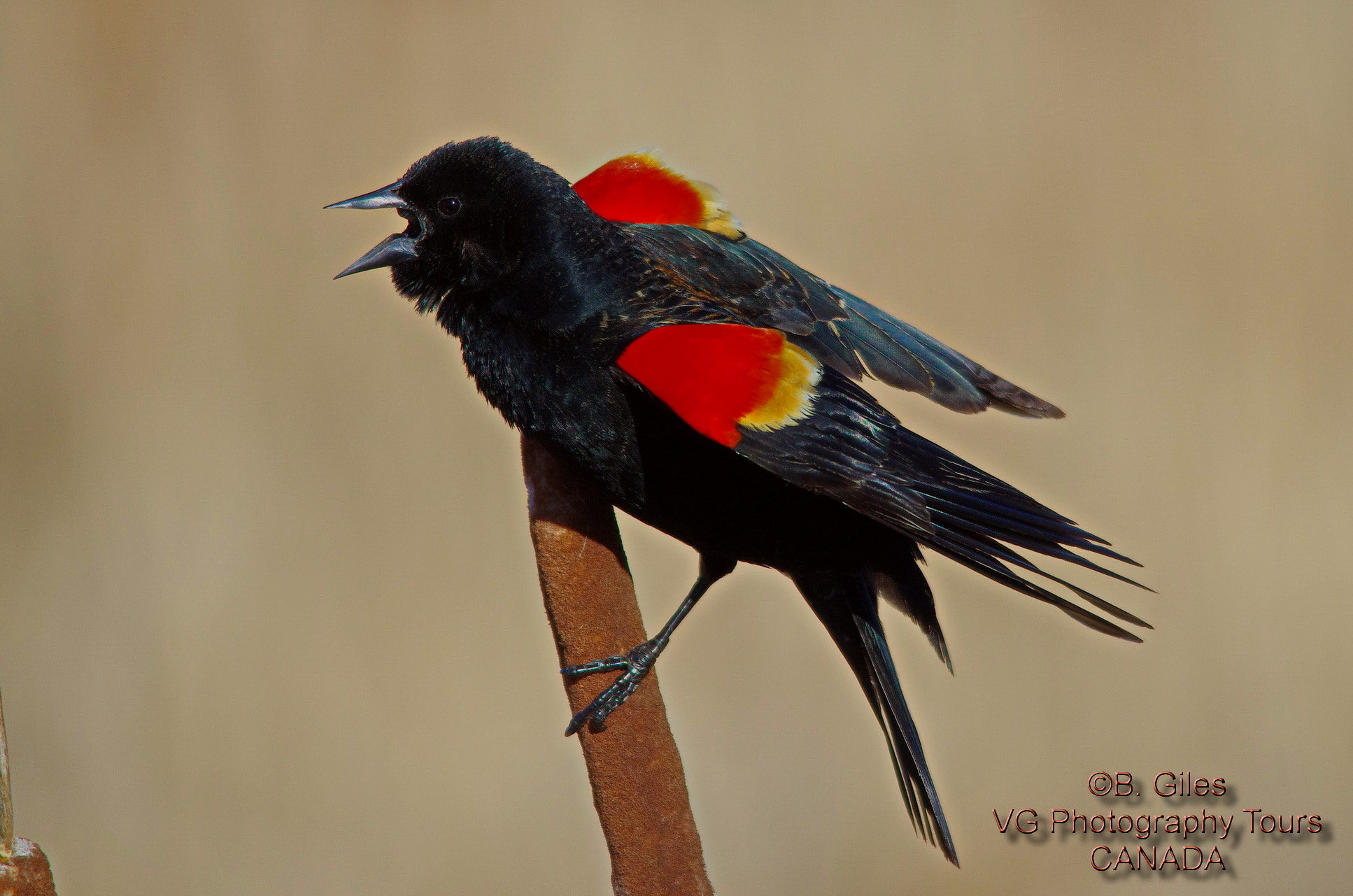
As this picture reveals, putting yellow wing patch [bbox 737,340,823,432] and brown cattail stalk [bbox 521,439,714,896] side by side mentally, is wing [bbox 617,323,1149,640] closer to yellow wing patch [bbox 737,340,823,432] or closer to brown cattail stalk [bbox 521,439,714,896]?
yellow wing patch [bbox 737,340,823,432]

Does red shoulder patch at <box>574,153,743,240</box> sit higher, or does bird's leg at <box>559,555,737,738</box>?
red shoulder patch at <box>574,153,743,240</box>

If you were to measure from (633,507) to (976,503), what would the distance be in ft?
1.46

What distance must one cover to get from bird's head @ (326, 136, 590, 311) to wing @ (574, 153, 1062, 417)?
0.16 meters

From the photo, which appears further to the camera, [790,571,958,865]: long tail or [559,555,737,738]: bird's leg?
[790,571,958,865]: long tail

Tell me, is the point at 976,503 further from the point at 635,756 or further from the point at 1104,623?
the point at 635,756

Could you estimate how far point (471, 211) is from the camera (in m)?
1.44

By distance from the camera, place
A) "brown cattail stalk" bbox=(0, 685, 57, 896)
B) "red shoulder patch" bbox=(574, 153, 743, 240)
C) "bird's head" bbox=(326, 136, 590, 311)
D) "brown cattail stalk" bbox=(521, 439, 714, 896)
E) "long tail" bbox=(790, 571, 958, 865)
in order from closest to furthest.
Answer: "brown cattail stalk" bbox=(0, 685, 57, 896)
"brown cattail stalk" bbox=(521, 439, 714, 896)
"bird's head" bbox=(326, 136, 590, 311)
"long tail" bbox=(790, 571, 958, 865)
"red shoulder patch" bbox=(574, 153, 743, 240)

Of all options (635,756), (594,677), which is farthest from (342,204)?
(635,756)

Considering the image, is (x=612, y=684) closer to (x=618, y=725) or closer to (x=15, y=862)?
(x=618, y=725)

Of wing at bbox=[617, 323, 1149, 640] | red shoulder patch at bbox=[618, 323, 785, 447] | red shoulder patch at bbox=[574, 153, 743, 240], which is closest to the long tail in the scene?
wing at bbox=[617, 323, 1149, 640]

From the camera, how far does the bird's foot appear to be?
4.13ft

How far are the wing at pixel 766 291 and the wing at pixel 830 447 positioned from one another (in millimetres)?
199

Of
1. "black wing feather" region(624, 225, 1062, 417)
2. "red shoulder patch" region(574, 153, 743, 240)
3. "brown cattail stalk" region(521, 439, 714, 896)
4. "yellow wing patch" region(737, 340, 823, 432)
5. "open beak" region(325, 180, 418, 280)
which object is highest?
"red shoulder patch" region(574, 153, 743, 240)

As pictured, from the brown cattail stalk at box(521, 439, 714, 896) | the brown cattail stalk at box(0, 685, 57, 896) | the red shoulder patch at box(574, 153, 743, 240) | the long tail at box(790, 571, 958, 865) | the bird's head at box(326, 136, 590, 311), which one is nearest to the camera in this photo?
the brown cattail stalk at box(0, 685, 57, 896)
